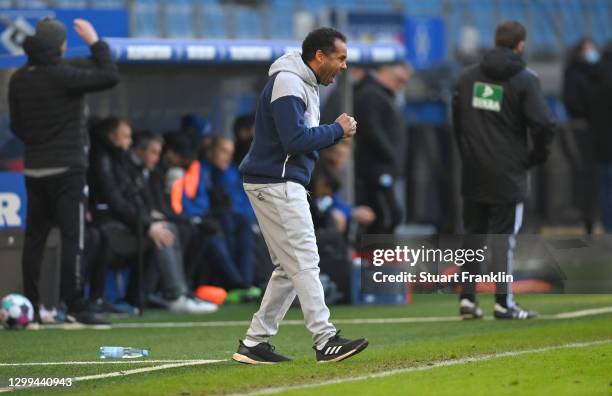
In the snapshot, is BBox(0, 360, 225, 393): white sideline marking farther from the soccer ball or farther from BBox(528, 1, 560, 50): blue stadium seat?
BBox(528, 1, 560, 50): blue stadium seat

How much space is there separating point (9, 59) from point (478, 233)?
13.5ft

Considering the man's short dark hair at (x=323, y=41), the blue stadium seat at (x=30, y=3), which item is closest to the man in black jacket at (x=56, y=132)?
the man's short dark hair at (x=323, y=41)

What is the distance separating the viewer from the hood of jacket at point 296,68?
885 cm

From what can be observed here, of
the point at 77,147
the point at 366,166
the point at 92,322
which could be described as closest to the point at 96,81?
the point at 77,147

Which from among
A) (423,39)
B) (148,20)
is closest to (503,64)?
(148,20)

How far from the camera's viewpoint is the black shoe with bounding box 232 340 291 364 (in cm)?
909

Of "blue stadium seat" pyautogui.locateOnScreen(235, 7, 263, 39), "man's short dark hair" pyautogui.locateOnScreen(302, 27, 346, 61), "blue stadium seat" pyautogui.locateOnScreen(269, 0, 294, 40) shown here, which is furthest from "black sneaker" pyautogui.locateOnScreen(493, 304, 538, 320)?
"blue stadium seat" pyautogui.locateOnScreen(269, 0, 294, 40)

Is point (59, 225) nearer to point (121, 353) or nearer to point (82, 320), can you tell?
point (82, 320)

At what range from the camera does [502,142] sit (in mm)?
12391

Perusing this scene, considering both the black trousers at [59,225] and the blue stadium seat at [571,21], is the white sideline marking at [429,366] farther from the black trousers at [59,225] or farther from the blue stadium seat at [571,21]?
the blue stadium seat at [571,21]

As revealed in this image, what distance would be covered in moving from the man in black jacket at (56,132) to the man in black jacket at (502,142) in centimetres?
277

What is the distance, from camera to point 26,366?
948 centimetres

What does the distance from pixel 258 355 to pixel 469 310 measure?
12.3ft

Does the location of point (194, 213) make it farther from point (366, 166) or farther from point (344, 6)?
point (344, 6)
